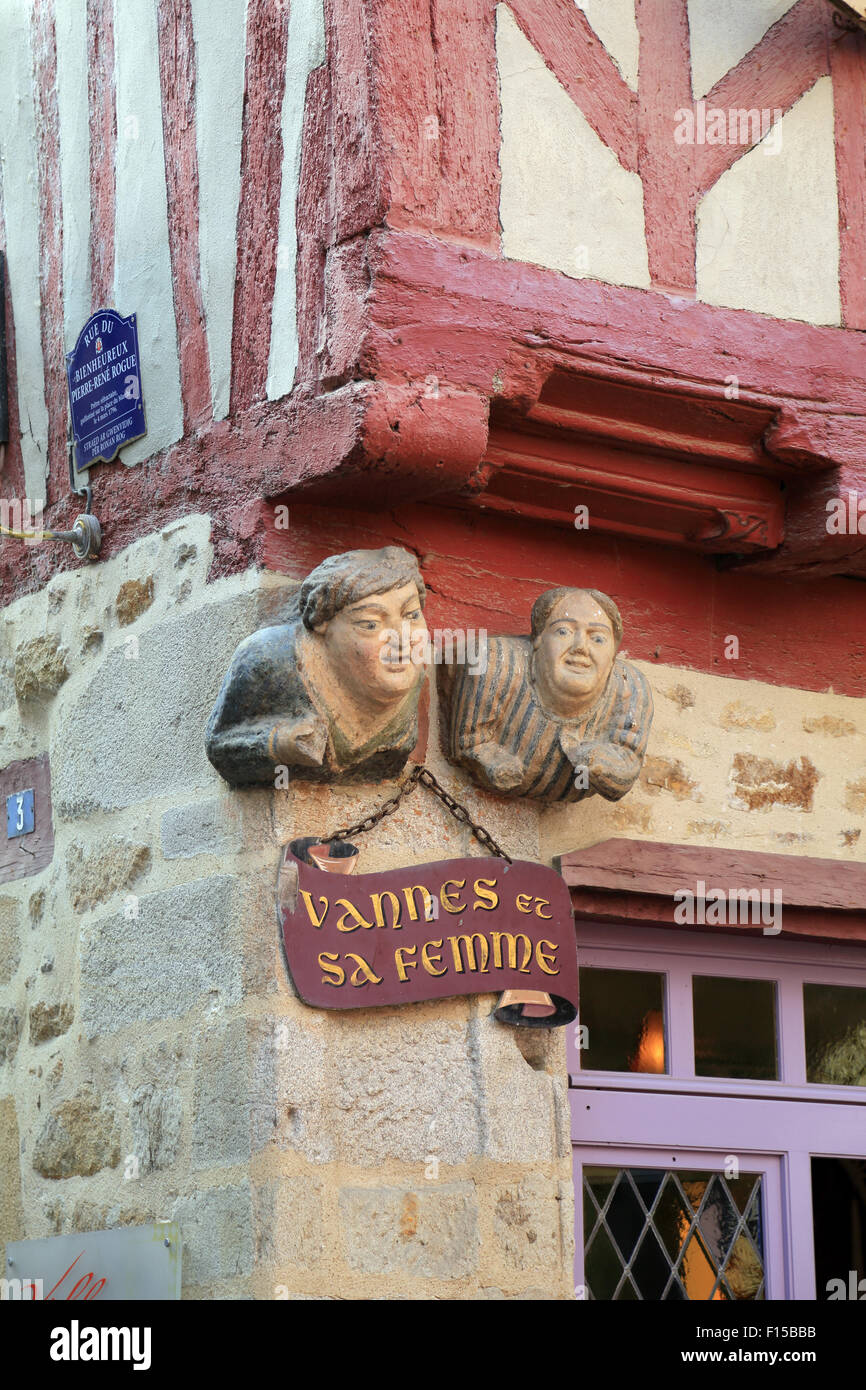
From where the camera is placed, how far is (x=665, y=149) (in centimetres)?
448

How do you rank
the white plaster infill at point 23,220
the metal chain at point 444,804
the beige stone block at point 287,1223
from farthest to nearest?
the white plaster infill at point 23,220 < the metal chain at point 444,804 < the beige stone block at point 287,1223

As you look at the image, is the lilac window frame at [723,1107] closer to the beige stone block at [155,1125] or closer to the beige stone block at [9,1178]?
the beige stone block at [155,1125]

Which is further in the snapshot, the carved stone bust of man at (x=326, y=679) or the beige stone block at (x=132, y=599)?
the beige stone block at (x=132, y=599)

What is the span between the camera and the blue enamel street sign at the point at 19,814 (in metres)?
4.81

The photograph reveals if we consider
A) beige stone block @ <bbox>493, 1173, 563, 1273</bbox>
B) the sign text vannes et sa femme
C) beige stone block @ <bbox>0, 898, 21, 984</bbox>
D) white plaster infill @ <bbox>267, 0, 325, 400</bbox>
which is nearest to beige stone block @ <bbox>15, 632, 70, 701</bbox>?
beige stone block @ <bbox>0, 898, 21, 984</bbox>

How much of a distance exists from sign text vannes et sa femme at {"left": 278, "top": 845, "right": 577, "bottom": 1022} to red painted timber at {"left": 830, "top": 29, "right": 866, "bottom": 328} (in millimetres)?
1604

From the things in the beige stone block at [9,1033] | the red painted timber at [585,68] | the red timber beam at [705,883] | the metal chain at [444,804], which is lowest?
the beige stone block at [9,1033]

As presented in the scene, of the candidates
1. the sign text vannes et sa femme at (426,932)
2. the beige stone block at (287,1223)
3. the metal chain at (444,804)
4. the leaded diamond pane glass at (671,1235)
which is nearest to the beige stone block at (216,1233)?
the beige stone block at (287,1223)

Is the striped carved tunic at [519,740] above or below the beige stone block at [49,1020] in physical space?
above

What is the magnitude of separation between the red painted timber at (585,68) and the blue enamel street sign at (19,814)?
2.04 m

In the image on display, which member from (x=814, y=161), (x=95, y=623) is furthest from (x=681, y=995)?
(x=814, y=161)

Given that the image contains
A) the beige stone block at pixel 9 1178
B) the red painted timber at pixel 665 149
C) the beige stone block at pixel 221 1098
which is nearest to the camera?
the beige stone block at pixel 221 1098

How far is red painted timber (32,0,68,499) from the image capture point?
16.5 feet
